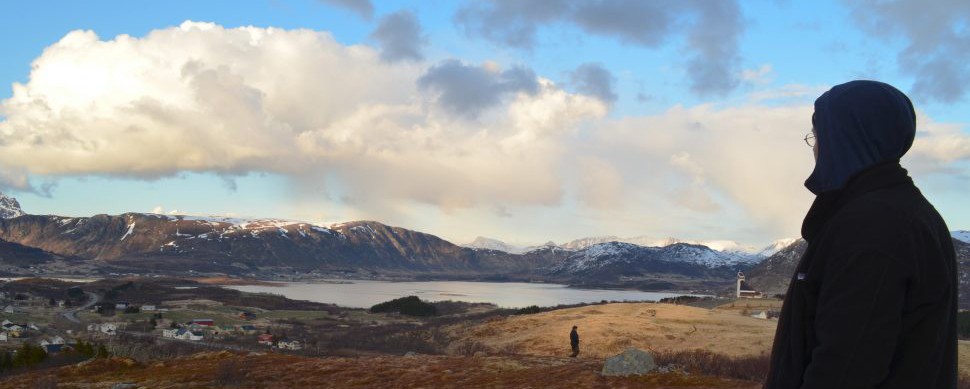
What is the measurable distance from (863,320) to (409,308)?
281 ft

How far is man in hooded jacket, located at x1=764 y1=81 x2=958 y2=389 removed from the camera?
2.65m

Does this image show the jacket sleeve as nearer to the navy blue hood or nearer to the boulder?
the navy blue hood

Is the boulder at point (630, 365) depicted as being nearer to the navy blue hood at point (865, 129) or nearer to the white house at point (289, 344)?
the navy blue hood at point (865, 129)

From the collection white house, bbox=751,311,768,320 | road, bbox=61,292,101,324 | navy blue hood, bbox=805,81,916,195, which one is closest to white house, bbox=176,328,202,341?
road, bbox=61,292,101,324

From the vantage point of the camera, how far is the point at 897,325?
267 cm

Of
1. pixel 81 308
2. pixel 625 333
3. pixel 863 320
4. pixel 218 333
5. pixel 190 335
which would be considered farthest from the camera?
pixel 81 308

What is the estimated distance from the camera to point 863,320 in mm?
2639

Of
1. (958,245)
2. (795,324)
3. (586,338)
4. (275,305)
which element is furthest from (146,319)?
(958,245)

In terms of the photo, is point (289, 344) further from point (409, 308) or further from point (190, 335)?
point (409, 308)

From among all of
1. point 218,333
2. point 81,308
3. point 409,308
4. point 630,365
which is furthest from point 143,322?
point 630,365

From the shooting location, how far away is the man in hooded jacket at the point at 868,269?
265cm

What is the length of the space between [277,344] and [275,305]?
189 feet

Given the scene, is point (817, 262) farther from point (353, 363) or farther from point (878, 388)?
point (353, 363)

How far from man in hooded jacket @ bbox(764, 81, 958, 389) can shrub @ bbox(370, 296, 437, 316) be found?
83.1m
